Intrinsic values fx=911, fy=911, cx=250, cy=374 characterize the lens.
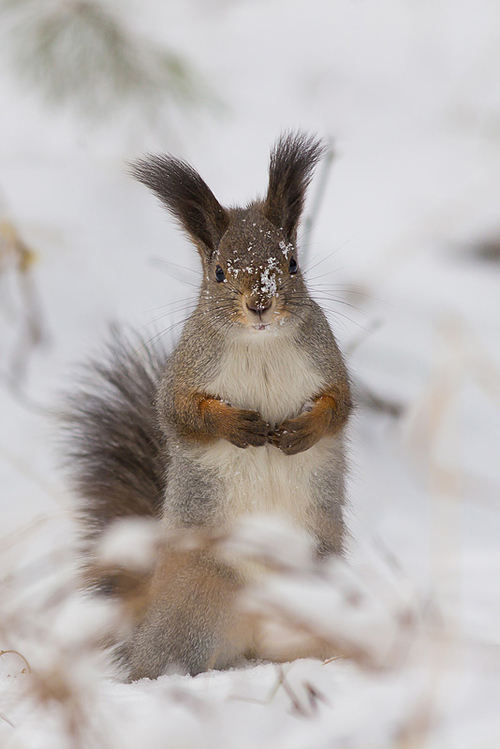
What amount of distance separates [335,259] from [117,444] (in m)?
1.25

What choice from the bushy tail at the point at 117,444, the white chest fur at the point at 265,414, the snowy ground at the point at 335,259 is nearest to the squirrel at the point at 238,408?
the white chest fur at the point at 265,414

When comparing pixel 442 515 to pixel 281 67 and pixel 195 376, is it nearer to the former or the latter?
pixel 195 376

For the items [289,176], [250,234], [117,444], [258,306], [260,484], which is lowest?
[117,444]

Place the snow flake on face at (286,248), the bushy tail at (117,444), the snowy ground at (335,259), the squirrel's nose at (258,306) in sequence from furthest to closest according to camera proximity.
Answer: the bushy tail at (117,444)
the snow flake on face at (286,248)
the squirrel's nose at (258,306)
the snowy ground at (335,259)

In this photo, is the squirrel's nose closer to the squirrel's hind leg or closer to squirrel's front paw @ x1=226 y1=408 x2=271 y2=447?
squirrel's front paw @ x1=226 y1=408 x2=271 y2=447

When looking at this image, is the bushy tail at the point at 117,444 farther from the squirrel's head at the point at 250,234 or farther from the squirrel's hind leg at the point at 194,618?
the squirrel's head at the point at 250,234

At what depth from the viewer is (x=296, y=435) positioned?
1.73 metres

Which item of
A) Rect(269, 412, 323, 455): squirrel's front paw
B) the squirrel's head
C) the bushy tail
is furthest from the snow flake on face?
the bushy tail

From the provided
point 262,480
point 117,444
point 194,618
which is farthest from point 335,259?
point 194,618

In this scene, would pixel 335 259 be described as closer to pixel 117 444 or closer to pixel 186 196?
pixel 117 444

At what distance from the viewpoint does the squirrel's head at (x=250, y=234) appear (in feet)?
5.51

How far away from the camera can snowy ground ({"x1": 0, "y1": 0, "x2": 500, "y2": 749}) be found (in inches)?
60.2

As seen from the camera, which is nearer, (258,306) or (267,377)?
(258,306)

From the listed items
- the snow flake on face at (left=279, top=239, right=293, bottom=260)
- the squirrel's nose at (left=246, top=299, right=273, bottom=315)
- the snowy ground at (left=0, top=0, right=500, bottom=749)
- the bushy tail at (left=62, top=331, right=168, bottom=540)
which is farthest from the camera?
the bushy tail at (left=62, top=331, right=168, bottom=540)
